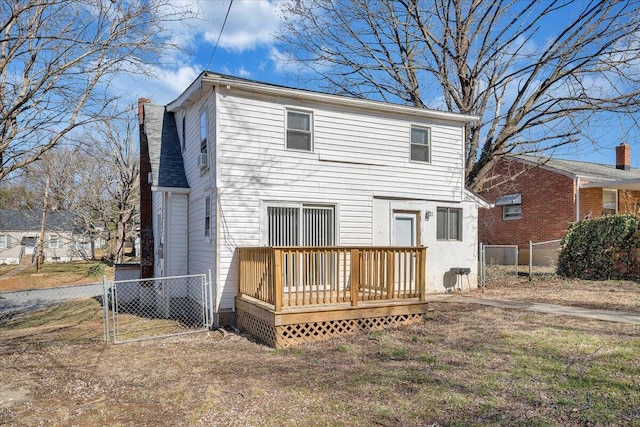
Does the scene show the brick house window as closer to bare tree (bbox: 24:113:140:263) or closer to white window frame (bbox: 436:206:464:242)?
white window frame (bbox: 436:206:464:242)

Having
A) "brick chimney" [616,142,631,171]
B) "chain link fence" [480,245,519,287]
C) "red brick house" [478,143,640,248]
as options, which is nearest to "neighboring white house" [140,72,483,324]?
"chain link fence" [480,245,519,287]

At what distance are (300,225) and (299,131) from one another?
2.10 m

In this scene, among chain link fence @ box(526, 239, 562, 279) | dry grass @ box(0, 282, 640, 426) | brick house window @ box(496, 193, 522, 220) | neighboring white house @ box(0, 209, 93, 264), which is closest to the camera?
dry grass @ box(0, 282, 640, 426)

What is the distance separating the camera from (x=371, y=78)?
1859 centimetres

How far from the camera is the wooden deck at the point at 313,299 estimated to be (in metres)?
7.31

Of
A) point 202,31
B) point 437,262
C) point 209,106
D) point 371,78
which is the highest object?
point 371,78

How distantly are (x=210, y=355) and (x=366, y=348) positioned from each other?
95.6 inches

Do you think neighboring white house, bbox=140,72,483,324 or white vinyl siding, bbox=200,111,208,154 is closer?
neighboring white house, bbox=140,72,483,324

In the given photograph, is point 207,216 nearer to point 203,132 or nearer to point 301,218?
point 203,132

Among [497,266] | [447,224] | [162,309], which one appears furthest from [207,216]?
[497,266]

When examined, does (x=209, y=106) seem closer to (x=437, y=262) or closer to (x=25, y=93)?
(x=25, y=93)

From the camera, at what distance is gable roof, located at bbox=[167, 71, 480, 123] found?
895cm

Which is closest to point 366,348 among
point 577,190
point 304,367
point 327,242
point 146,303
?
point 304,367

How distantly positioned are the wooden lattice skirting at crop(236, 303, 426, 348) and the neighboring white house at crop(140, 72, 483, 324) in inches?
46.0
